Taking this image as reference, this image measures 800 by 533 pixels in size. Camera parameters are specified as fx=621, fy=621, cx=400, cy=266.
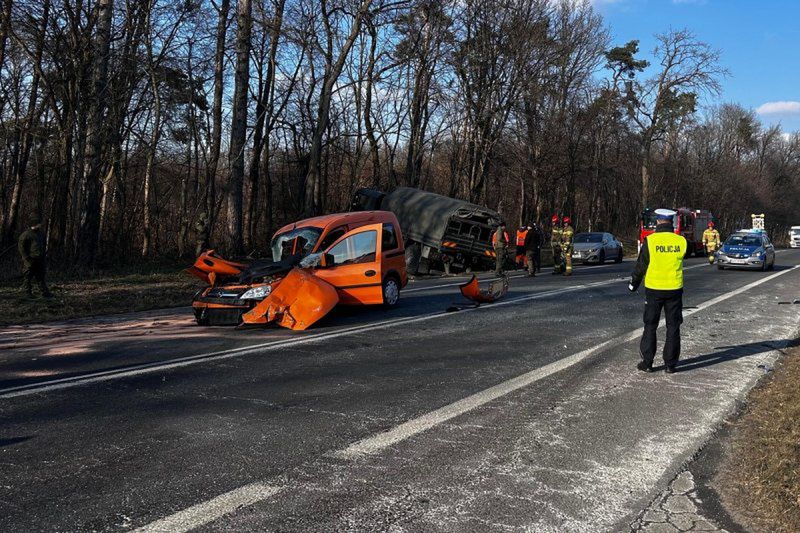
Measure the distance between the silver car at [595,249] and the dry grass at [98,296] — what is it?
17.8m

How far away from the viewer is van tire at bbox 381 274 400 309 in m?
12.0

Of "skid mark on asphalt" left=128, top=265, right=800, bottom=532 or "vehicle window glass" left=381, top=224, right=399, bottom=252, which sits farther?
"vehicle window glass" left=381, top=224, right=399, bottom=252

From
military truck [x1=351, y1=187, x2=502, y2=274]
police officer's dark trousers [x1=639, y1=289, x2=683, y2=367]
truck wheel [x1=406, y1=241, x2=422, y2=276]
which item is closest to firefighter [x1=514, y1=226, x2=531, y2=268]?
military truck [x1=351, y1=187, x2=502, y2=274]

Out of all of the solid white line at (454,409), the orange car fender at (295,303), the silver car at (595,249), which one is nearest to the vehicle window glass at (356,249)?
Result: the orange car fender at (295,303)

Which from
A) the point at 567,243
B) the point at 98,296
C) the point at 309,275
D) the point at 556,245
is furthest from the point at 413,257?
the point at 309,275

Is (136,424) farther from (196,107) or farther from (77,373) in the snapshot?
(196,107)

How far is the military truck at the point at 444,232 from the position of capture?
21.7 meters

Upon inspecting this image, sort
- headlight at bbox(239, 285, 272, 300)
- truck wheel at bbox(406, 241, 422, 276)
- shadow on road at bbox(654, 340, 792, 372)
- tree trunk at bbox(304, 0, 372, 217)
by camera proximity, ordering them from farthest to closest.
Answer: tree trunk at bbox(304, 0, 372, 217) → truck wheel at bbox(406, 241, 422, 276) → headlight at bbox(239, 285, 272, 300) → shadow on road at bbox(654, 340, 792, 372)

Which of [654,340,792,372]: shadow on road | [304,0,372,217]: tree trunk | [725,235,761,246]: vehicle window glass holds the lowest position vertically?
[654,340,792,372]: shadow on road

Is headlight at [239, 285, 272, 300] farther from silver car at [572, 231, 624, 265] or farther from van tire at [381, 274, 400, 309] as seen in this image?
silver car at [572, 231, 624, 265]

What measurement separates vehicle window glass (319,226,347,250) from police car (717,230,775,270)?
17.6 metres

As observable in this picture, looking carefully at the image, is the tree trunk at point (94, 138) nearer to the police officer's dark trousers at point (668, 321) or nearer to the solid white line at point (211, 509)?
the police officer's dark trousers at point (668, 321)

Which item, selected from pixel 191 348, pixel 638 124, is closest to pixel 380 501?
pixel 191 348

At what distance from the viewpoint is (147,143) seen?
2709cm
